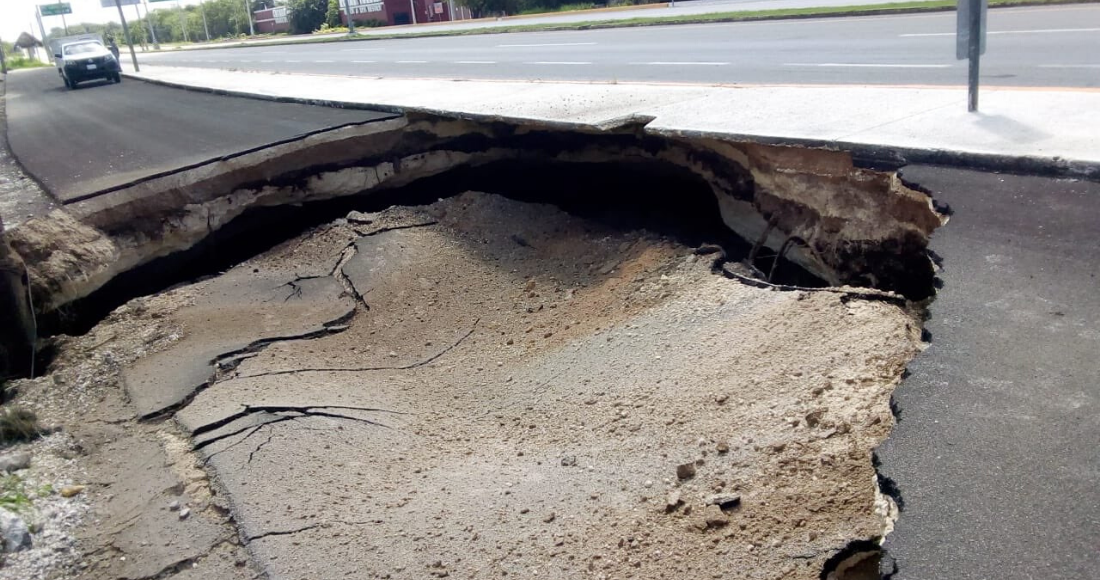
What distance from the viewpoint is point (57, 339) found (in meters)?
6.57

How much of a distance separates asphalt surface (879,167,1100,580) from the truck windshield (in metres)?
A: 27.1

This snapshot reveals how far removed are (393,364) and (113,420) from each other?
6.46 ft

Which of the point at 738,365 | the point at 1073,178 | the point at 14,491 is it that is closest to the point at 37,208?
the point at 14,491

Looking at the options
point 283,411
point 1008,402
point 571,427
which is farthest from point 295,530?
point 1008,402

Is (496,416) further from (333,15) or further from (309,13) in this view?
(309,13)

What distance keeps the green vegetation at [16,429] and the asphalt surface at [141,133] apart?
2887 mm

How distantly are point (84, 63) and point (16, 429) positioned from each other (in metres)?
23.0

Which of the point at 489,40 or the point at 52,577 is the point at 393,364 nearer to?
the point at 52,577

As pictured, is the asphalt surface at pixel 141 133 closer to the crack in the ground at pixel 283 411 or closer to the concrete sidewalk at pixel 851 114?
the concrete sidewalk at pixel 851 114

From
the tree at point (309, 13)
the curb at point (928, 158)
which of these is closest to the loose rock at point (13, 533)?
the curb at point (928, 158)

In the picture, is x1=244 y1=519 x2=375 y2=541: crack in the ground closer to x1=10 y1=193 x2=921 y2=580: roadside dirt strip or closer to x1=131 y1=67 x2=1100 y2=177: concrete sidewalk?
x1=10 y1=193 x2=921 y2=580: roadside dirt strip

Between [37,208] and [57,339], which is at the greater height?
[37,208]

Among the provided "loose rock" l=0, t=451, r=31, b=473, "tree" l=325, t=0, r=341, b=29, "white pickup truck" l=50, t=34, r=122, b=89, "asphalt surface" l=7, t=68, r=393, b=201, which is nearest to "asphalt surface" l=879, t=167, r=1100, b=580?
"loose rock" l=0, t=451, r=31, b=473

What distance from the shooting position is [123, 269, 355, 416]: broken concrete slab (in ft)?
19.1
